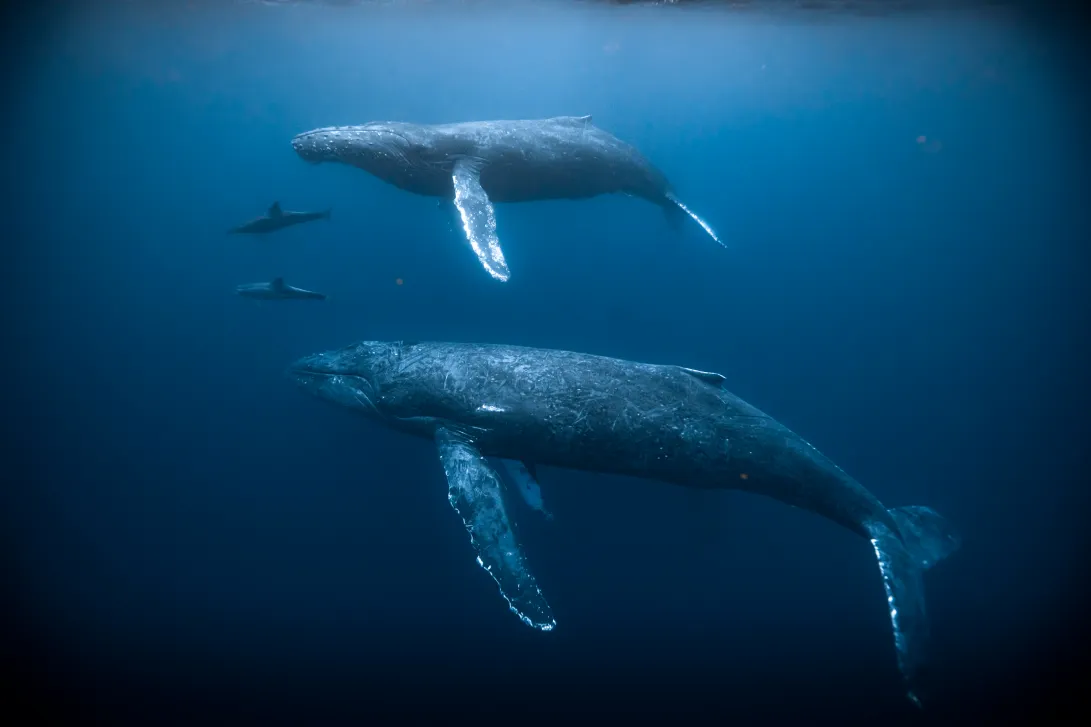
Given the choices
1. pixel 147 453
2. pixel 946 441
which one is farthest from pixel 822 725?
pixel 147 453

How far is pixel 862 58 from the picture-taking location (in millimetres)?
Answer: 44000

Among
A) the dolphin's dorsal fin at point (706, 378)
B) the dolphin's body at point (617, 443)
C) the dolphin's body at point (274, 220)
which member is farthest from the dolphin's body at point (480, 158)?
the dolphin's dorsal fin at point (706, 378)

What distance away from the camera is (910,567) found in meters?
6.25

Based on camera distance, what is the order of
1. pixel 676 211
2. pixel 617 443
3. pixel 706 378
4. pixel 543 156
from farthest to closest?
pixel 676 211 < pixel 543 156 < pixel 706 378 < pixel 617 443

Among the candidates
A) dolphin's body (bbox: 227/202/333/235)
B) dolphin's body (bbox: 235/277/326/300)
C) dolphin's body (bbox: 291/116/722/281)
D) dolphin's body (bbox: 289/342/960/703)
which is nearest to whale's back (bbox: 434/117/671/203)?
dolphin's body (bbox: 291/116/722/281)

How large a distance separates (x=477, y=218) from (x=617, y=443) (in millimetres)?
4479

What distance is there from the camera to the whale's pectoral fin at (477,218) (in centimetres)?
734

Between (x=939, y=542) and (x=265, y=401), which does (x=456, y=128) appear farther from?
(x=939, y=542)

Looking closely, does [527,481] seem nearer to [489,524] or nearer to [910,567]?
[489,524]

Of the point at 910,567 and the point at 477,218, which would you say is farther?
the point at 477,218

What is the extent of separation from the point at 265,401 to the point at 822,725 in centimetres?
1364

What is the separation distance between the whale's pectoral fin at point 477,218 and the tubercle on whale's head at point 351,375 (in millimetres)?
2303

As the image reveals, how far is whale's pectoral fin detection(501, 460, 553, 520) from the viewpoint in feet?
24.0

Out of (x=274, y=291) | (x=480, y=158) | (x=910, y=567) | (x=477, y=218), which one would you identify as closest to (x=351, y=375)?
(x=477, y=218)
